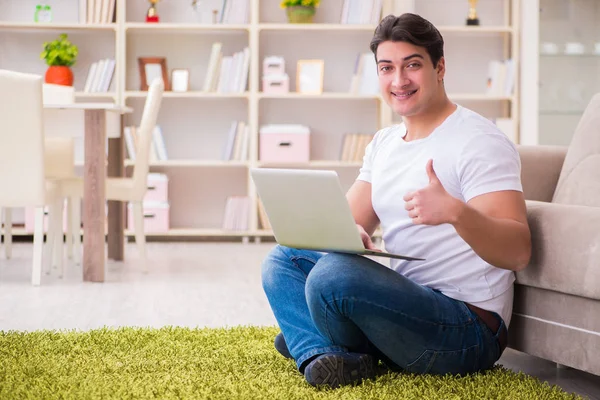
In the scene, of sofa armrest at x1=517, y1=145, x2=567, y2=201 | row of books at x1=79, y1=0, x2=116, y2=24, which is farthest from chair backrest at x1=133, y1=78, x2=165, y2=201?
sofa armrest at x1=517, y1=145, x2=567, y2=201

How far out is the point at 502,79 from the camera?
5621 mm

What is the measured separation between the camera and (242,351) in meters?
2.16

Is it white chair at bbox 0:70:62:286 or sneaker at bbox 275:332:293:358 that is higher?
white chair at bbox 0:70:62:286

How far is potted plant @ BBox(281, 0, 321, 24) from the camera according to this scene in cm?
554

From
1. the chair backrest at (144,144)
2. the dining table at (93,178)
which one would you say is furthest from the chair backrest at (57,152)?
the dining table at (93,178)

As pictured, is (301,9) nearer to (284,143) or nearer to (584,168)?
(284,143)

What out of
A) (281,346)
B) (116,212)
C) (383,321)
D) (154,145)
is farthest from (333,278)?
(154,145)

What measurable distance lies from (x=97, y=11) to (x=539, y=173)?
367 cm

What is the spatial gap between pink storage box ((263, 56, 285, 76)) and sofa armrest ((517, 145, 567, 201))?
3196 mm

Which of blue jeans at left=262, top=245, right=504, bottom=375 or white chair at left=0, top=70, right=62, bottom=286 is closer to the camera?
blue jeans at left=262, top=245, right=504, bottom=375

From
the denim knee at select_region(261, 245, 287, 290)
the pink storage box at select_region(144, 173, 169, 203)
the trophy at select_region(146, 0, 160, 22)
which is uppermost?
the trophy at select_region(146, 0, 160, 22)

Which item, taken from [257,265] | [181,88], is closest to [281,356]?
[257,265]

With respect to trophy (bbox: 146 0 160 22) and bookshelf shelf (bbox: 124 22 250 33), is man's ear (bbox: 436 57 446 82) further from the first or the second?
trophy (bbox: 146 0 160 22)

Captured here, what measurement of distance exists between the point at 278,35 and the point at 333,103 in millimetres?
566
